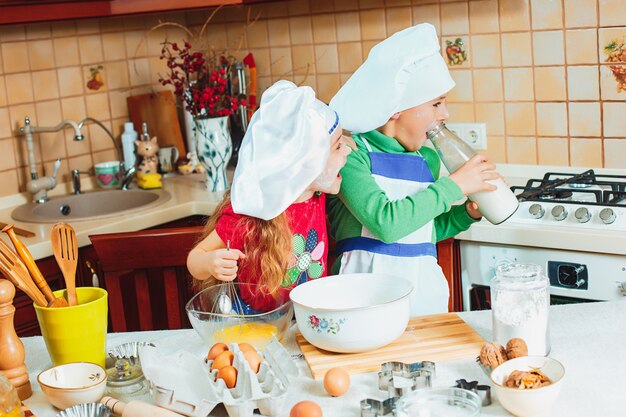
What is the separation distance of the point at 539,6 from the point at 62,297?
166 centimetres

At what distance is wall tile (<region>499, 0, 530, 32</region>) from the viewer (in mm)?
2582

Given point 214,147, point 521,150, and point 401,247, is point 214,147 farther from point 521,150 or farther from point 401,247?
point 401,247

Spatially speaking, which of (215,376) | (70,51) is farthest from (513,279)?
(70,51)

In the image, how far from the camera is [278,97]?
1.57 m

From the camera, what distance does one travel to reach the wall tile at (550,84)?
8.41 ft

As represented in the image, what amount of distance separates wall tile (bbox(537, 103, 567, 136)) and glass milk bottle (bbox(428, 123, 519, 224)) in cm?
87

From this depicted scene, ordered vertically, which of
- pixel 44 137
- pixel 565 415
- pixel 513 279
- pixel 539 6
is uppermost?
pixel 539 6

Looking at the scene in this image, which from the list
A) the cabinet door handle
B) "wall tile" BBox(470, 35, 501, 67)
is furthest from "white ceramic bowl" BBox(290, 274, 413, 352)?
"wall tile" BBox(470, 35, 501, 67)

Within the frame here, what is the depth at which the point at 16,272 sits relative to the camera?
4.60 ft

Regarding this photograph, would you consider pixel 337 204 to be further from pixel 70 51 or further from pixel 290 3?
pixel 70 51

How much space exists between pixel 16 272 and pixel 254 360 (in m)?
0.41

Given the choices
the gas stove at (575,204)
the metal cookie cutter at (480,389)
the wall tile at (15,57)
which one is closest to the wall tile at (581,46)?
the gas stove at (575,204)

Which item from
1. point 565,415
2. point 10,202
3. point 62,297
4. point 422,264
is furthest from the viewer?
point 10,202

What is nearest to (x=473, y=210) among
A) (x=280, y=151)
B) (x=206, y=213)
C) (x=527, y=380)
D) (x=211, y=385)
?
(x=280, y=151)
